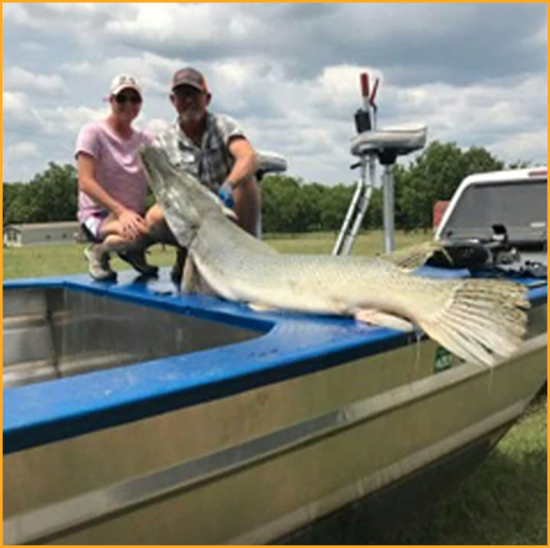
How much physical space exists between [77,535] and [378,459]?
1093 mm

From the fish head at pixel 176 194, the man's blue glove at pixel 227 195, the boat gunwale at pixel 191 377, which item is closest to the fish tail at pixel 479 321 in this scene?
the boat gunwale at pixel 191 377

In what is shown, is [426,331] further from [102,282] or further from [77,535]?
[102,282]

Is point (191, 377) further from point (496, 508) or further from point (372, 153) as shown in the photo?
point (372, 153)

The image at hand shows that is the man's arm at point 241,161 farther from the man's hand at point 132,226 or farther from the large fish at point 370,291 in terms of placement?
the large fish at point 370,291

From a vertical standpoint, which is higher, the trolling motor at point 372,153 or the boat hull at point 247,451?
the trolling motor at point 372,153

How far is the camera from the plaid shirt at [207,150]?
3910 mm

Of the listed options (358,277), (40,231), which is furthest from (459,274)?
(40,231)

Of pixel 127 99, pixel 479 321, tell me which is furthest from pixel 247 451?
pixel 127 99

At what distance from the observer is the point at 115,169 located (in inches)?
163

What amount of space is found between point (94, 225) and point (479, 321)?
100 inches

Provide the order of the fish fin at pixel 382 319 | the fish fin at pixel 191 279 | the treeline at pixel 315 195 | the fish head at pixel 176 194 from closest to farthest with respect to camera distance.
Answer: the fish fin at pixel 382 319 → the fish fin at pixel 191 279 → the fish head at pixel 176 194 → the treeline at pixel 315 195

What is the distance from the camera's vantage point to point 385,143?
17.0 ft

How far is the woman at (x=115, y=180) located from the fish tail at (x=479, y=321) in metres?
1.91

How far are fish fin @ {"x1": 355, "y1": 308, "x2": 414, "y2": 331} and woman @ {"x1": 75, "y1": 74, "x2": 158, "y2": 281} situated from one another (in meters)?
1.67
